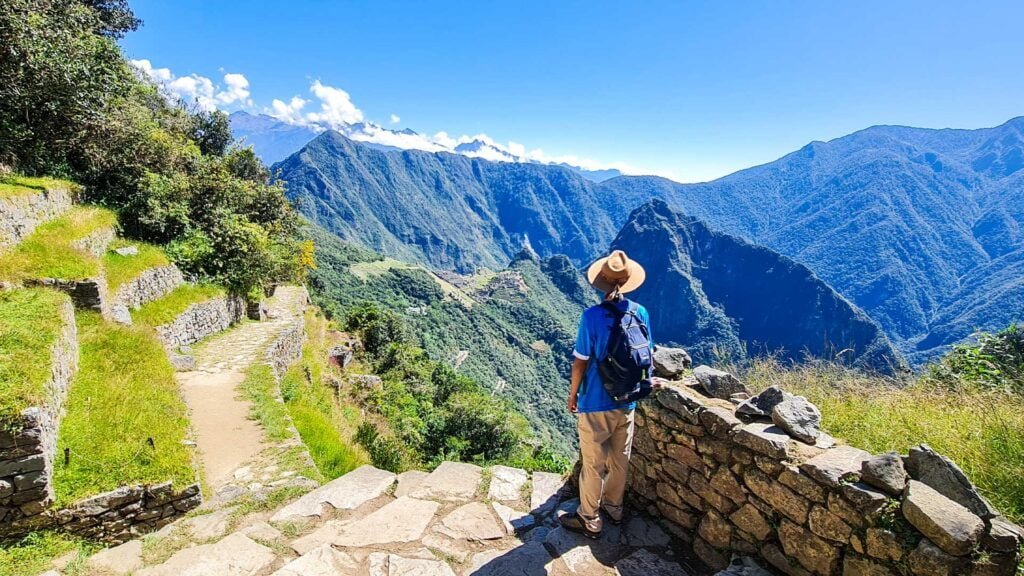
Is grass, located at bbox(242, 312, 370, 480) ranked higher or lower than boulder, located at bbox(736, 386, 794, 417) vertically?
lower

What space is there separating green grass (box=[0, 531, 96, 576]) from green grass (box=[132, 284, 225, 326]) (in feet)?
20.9

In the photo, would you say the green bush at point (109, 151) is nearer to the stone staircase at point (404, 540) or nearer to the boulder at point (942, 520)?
the stone staircase at point (404, 540)

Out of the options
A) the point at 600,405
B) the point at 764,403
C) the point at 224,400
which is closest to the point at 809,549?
the point at 764,403

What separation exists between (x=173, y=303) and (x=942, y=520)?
534 inches

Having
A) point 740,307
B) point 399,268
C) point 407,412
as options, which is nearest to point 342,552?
point 407,412

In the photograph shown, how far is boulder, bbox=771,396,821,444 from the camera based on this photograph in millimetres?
3154

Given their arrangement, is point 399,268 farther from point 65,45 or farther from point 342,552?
point 342,552

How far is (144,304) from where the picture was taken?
400 inches

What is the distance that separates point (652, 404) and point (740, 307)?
21852 cm

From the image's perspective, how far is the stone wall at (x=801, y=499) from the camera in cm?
226

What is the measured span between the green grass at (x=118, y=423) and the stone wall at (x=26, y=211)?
368 centimetres

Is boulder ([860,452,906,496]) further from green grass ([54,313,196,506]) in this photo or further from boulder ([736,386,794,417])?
green grass ([54,313,196,506])

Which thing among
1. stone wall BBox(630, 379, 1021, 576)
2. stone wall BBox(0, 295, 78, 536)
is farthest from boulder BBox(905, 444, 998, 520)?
stone wall BBox(0, 295, 78, 536)

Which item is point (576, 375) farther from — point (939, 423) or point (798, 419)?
point (939, 423)
